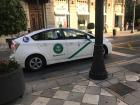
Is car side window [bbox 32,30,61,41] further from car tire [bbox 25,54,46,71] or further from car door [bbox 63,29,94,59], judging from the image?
car tire [bbox 25,54,46,71]

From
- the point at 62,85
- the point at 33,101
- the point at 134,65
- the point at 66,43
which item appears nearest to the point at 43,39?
the point at 66,43

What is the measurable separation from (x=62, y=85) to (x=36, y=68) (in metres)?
2.01

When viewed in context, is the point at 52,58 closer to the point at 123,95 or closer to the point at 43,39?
the point at 43,39

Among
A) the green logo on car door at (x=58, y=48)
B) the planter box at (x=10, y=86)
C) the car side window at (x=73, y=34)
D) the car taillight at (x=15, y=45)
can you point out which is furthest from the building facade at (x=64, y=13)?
the planter box at (x=10, y=86)

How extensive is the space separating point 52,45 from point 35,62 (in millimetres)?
892

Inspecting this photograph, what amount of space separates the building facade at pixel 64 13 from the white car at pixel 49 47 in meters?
10.3

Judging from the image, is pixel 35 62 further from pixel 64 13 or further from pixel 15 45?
pixel 64 13

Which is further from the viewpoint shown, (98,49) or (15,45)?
(15,45)

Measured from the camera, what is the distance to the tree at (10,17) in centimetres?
398

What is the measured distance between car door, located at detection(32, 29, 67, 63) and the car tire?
0.22 m

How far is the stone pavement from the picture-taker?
4.50m

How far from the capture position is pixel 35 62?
7.08 metres

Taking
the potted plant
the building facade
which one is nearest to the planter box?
the potted plant

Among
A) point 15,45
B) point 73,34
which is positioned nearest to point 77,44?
point 73,34
